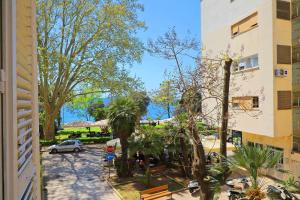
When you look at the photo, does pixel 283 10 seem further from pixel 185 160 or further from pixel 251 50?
pixel 185 160

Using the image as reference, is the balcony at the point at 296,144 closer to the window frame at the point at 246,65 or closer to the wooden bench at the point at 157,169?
the window frame at the point at 246,65

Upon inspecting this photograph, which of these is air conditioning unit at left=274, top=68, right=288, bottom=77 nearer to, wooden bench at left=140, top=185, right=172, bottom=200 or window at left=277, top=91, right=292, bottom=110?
window at left=277, top=91, right=292, bottom=110

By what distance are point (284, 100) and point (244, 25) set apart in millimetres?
5324

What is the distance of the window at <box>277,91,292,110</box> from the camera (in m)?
18.5

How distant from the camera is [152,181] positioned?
64.4 ft

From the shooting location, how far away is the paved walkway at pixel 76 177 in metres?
17.6

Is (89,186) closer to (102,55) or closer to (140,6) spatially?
(102,55)

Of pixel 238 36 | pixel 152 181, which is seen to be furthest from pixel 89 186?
pixel 238 36

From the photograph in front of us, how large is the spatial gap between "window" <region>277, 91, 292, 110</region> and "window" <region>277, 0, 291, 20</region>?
413 centimetres

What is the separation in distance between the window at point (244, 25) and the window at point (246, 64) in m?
1.77

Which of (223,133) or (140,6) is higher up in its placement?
(140,6)

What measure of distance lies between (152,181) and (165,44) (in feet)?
30.4

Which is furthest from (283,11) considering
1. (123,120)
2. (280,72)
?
(123,120)

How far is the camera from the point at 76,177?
70.1 ft
